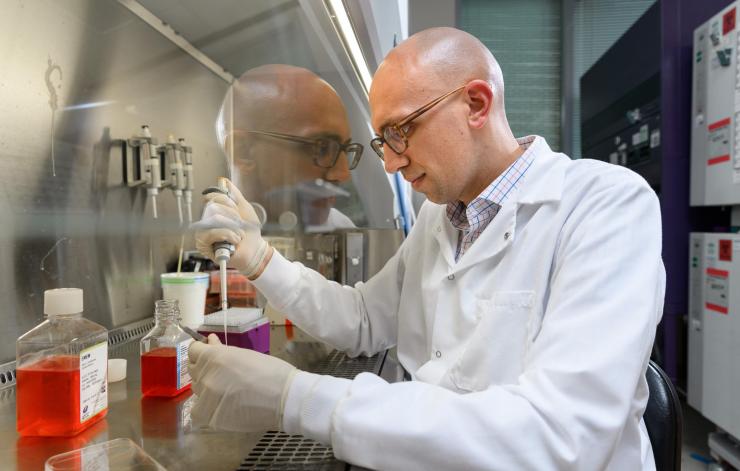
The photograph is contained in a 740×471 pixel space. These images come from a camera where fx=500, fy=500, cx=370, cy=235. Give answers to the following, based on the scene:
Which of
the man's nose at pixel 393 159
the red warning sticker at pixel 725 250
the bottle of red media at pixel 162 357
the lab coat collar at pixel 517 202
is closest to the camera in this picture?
the bottle of red media at pixel 162 357

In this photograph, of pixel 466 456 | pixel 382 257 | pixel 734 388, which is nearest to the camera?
pixel 466 456

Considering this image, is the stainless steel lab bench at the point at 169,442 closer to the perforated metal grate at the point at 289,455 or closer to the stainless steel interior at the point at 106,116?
the perforated metal grate at the point at 289,455

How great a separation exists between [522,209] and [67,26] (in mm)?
1043

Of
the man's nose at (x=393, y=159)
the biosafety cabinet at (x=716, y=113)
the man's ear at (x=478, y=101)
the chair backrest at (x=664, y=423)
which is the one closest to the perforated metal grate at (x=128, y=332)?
the man's nose at (x=393, y=159)

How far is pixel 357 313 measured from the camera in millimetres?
1251

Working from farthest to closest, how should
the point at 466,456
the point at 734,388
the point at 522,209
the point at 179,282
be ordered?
the point at 734,388
the point at 179,282
the point at 522,209
the point at 466,456

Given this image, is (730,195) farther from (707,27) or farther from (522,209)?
(522,209)

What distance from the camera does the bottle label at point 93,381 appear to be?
0.70 metres

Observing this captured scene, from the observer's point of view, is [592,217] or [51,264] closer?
[592,217]

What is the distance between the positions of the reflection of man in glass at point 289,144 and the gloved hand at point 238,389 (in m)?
0.59

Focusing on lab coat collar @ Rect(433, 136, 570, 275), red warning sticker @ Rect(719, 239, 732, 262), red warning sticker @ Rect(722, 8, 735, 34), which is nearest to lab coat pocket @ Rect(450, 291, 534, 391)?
lab coat collar @ Rect(433, 136, 570, 275)

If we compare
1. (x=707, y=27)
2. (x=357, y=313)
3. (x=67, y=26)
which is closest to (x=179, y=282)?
(x=357, y=313)

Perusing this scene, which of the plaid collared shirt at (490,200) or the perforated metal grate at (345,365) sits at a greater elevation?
the plaid collared shirt at (490,200)

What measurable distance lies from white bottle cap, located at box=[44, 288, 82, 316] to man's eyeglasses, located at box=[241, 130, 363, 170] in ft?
2.74
